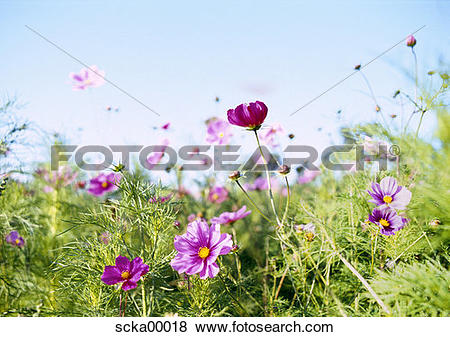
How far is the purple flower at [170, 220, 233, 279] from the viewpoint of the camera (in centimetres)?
64

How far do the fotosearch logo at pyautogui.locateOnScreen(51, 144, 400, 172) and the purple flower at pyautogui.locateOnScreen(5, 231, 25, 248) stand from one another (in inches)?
13.3

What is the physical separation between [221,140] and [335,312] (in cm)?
97

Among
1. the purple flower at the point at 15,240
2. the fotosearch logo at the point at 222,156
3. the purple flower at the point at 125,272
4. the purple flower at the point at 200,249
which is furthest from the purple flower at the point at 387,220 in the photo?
the purple flower at the point at 15,240

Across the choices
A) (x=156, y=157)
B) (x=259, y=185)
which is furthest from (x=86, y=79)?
(x=259, y=185)

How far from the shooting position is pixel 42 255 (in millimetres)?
1134

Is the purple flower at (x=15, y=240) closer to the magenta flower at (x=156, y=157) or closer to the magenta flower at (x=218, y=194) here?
the magenta flower at (x=156, y=157)

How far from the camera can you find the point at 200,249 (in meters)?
0.68

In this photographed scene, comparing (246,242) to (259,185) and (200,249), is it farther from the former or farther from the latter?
(200,249)

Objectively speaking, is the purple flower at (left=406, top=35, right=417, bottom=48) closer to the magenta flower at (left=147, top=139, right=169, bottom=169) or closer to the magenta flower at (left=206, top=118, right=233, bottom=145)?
the magenta flower at (left=206, top=118, right=233, bottom=145)

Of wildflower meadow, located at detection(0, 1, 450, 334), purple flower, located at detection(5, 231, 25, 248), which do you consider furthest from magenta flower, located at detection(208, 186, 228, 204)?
purple flower, located at detection(5, 231, 25, 248)

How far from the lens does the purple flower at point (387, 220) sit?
651 millimetres

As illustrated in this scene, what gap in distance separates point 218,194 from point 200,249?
0.86m

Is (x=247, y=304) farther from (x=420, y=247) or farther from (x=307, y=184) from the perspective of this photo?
(x=307, y=184)

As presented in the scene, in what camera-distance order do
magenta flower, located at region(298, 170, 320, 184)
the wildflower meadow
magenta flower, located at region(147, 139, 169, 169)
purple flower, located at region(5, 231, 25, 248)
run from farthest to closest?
magenta flower, located at region(298, 170, 320, 184) → magenta flower, located at region(147, 139, 169, 169) → purple flower, located at region(5, 231, 25, 248) → the wildflower meadow
